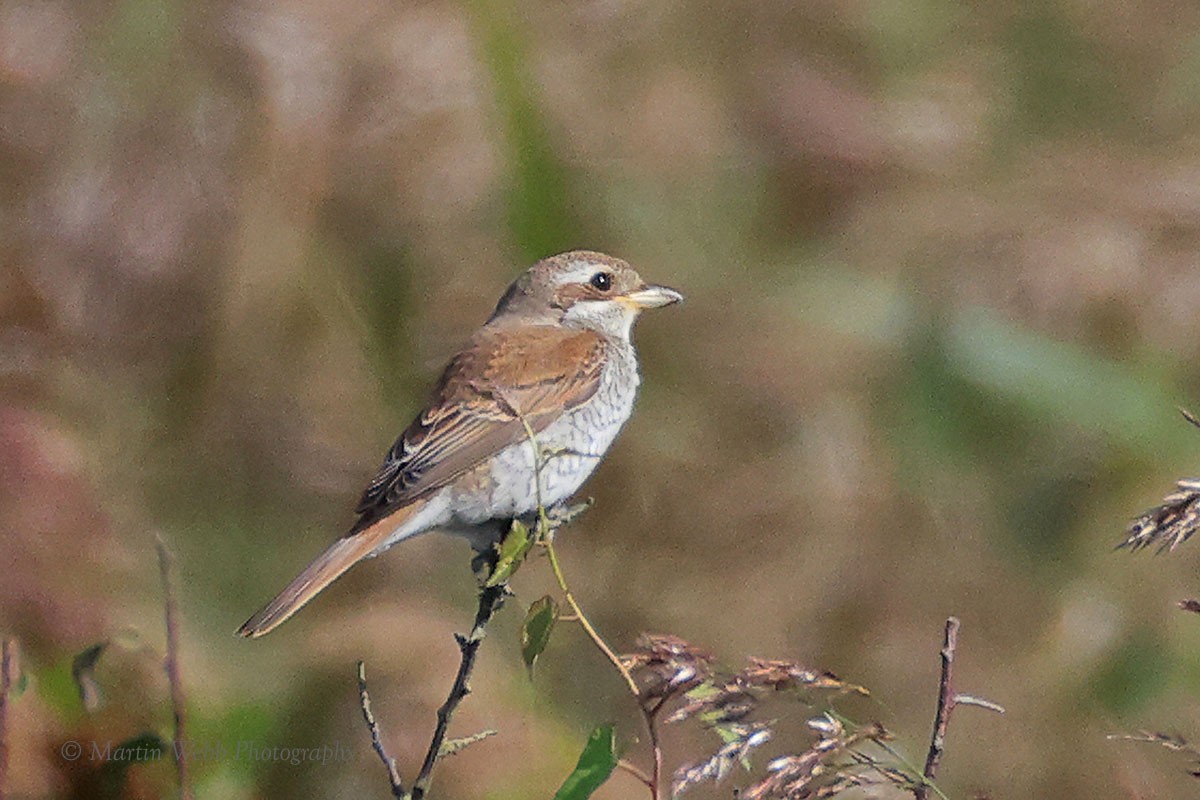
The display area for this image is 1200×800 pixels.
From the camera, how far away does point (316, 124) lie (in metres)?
5.42

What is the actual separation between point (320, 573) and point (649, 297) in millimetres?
1201

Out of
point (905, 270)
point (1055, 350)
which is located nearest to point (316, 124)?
point (905, 270)

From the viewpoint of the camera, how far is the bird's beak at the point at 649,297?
13.6 ft

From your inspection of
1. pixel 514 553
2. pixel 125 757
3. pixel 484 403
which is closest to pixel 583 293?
pixel 484 403

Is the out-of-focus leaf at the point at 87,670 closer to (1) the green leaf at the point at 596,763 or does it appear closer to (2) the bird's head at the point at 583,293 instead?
(1) the green leaf at the point at 596,763

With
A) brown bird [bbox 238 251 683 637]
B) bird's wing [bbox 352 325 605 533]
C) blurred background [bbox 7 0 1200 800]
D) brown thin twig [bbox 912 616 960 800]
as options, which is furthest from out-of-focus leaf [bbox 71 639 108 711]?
blurred background [bbox 7 0 1200 800]

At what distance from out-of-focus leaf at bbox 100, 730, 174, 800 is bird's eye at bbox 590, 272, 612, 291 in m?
1.55

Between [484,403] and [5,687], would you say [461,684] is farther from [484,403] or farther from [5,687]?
[484,403]

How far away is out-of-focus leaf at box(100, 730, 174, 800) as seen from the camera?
8.64ft

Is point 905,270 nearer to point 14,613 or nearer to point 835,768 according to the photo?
point 14,613

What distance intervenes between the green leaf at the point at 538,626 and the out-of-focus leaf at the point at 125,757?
2.13 ft

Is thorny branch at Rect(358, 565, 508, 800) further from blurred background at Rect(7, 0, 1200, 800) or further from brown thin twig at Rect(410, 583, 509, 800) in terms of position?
blurred background at Rect(7, 0, 1200, 800)

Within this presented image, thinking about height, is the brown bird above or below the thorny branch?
below

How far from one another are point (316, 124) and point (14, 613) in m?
2.24
